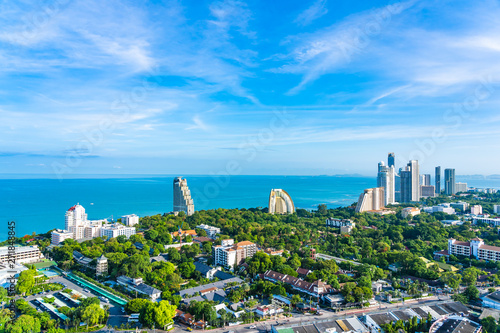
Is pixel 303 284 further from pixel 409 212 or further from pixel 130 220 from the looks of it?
pixel 409 212

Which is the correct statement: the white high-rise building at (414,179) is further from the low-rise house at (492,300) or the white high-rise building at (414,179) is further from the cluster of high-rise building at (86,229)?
the cluster of high-rise building at (86,229)

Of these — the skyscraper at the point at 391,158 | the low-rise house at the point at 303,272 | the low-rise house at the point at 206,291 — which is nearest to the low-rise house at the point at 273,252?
A: the low-rise house at the point at 303,272

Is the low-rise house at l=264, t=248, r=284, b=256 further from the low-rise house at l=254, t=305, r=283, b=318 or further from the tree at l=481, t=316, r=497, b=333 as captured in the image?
the tree at l=481, t=316, r=497, b=333

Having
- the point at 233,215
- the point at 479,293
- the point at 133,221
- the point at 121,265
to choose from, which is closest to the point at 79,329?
the point at 121,265

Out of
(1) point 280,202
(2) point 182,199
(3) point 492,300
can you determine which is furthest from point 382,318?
(2) point 182,199

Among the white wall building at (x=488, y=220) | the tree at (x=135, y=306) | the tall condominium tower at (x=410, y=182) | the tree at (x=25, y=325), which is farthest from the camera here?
the tall condominium tower at (x=410, y=182)

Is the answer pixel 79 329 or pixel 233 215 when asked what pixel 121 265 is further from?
pixel 233 215
